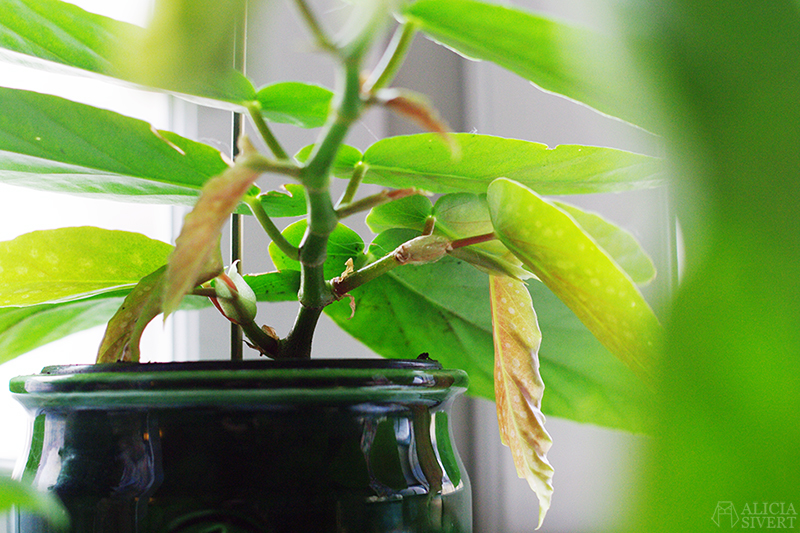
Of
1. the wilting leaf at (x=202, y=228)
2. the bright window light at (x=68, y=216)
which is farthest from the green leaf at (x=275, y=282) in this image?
the bright window light at (x=68, y=216)

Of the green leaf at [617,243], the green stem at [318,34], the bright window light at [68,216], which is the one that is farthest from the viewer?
the bright window light at [68,216]

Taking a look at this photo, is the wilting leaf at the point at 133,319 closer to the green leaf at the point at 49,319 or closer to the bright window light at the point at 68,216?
the green leaf at the point at 49,319

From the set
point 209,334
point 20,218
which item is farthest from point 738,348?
point 20,218

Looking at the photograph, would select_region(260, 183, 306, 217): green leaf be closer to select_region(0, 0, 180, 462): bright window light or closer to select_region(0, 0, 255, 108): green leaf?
select_region(0, 0, 255, 108): green leaf

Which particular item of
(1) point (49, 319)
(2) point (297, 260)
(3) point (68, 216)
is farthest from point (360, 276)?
(3) point (68, 216)

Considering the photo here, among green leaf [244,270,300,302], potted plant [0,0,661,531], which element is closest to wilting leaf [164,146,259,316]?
potted plant [0,0,661,531]

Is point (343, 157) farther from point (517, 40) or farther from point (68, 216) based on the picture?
point (68, 216)
